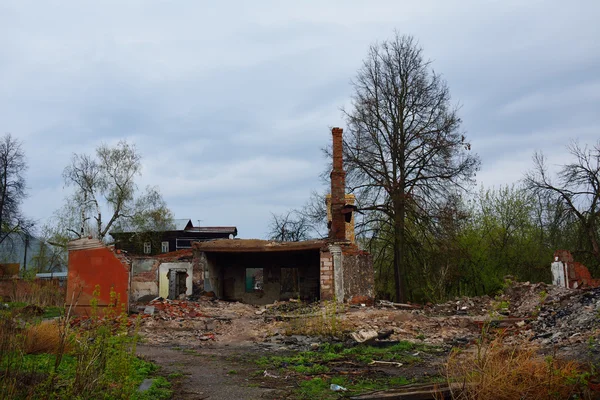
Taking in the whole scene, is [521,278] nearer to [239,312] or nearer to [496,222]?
[496,222]

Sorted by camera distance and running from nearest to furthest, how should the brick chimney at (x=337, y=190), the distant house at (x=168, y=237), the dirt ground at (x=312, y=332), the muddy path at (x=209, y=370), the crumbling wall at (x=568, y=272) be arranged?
the muddy path at (x=209, y=370) < the dirt ground at (x=312, y=332) < the crumbling wall at (x=568, y=272) < the brick chimney at (x=337, y=190) < the distant house at (x=168, y=237)

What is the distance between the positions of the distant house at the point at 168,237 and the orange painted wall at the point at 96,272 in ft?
74.8

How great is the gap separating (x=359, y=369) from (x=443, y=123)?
650 inches

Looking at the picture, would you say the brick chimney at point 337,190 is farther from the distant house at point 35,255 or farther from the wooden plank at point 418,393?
the distant house at point 35,255

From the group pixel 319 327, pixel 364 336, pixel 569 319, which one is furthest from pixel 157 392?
pixel 569 319

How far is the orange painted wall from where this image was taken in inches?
730

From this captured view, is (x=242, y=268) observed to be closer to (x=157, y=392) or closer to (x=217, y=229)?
(x=157, y=392)

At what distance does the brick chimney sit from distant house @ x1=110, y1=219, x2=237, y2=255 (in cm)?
2228

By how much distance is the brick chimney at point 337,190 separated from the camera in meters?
22.7

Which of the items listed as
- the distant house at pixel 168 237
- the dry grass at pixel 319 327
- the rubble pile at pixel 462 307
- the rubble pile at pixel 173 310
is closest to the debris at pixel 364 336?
the dry grass at pixel 319 327

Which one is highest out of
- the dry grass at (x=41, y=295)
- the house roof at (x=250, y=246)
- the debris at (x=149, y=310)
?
the house roof at (x=250, y=246)

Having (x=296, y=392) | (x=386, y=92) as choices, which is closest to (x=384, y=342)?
(x=296, y=392)

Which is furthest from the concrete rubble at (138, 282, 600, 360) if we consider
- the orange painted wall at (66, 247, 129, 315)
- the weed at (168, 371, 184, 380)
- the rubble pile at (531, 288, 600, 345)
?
the weed at (168, 371, 184, 380)

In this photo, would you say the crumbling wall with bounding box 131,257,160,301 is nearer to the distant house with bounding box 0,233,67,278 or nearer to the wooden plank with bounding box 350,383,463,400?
the distant house with bounding box 0,233,67,278
